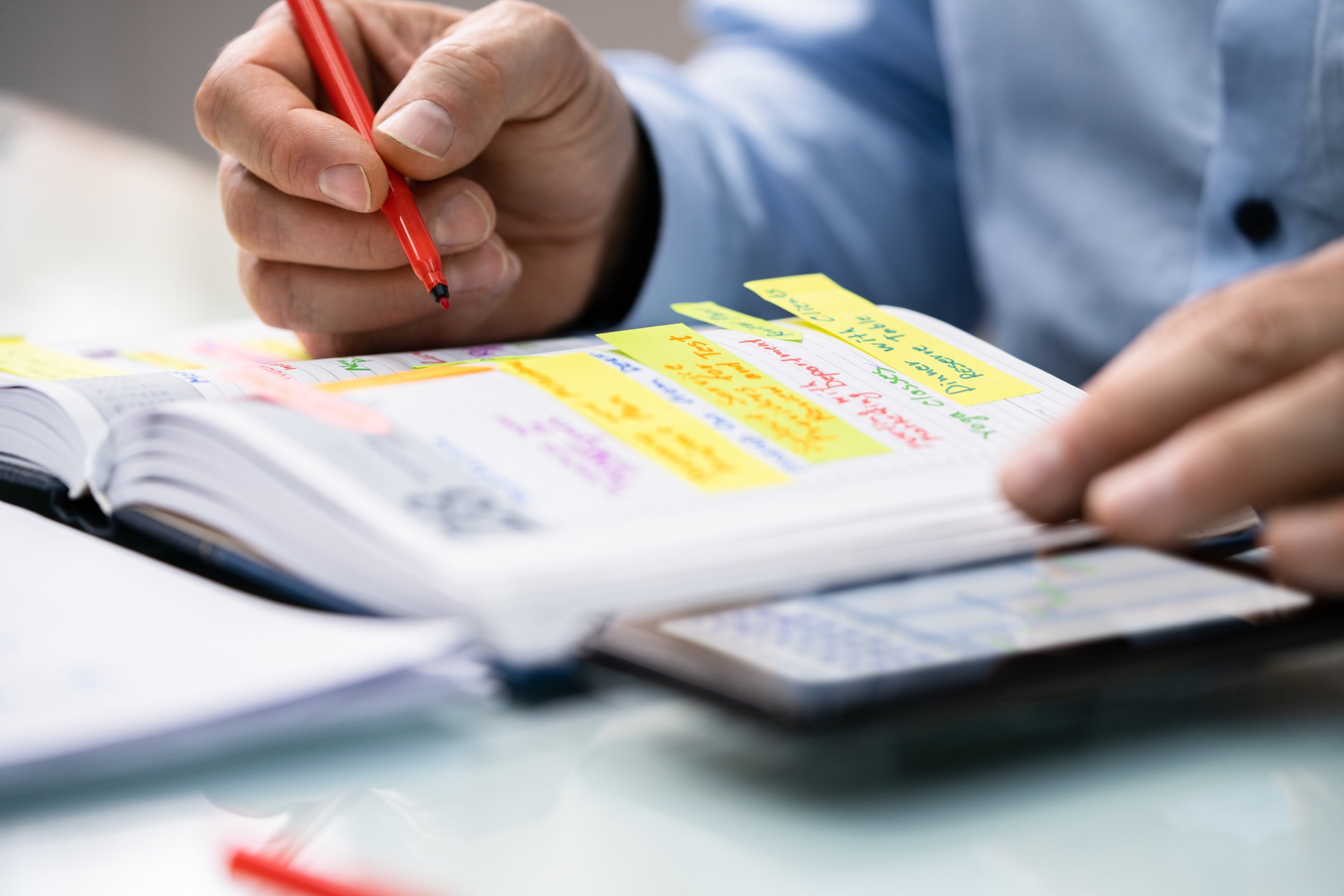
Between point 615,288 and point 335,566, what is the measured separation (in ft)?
1.46

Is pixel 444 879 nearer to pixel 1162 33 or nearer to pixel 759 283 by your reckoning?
pixel 759 283

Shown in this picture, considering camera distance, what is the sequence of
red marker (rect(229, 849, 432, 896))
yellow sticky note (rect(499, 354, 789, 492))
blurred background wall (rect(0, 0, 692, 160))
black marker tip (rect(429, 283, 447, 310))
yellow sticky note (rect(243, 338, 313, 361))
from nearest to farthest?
red marker (rect(229, 849, 432, 896)) < yellow sticky note (rect(499, 354, 789, 492)) < black marker tip (rect(429, 283, 447, 310)) < yellow sticky note (rect(243, 338, 313, 361)) < blurred background wall (rect(0, 0, 692, 160))

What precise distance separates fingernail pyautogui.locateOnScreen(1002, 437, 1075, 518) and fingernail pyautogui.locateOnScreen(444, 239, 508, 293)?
31 centimetres

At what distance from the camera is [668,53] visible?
5.87 feet

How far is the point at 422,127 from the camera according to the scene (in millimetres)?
495

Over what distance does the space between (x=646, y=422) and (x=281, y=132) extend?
0.80 ft

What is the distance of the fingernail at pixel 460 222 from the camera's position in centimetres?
53

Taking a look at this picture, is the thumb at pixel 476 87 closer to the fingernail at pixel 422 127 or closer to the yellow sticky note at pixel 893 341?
the fingernail at pixel 422 127

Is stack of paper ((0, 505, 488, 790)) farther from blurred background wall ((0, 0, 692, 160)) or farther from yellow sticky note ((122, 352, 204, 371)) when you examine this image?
blurred background wall ((0, 0, 692, 160))

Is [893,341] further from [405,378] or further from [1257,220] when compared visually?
[1257,220]

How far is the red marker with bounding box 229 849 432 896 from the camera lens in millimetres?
219

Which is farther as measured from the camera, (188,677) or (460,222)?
(460,222)

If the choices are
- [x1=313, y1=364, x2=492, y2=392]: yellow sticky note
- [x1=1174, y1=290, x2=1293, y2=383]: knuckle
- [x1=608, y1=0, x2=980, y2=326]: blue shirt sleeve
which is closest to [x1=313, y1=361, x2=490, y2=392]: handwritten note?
[x1=313, y1=364, x2=492, y2=392]: yellow sticky note

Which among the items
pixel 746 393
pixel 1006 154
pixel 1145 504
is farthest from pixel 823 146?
pixel 1145 504
